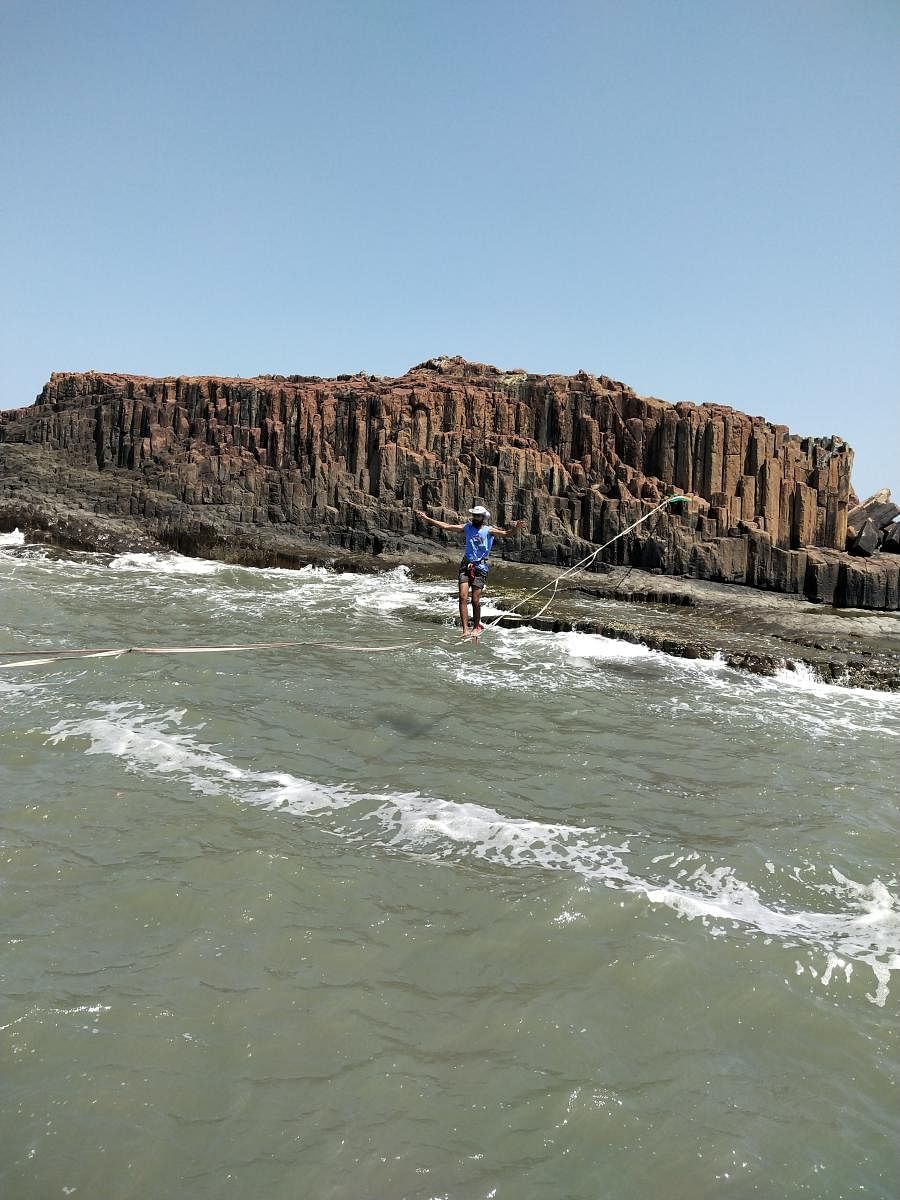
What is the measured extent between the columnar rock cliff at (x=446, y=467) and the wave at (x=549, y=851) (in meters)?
20.0

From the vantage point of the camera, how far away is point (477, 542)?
412 inches

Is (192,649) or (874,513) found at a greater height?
(874,513)

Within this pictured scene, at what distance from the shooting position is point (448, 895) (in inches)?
215

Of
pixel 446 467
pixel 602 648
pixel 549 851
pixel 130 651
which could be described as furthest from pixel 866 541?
pixel 130 651

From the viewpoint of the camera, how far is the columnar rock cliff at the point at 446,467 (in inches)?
1054

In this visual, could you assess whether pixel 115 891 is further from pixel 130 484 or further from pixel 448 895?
pixel 130 484

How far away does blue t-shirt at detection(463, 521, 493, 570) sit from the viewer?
34.2 ft

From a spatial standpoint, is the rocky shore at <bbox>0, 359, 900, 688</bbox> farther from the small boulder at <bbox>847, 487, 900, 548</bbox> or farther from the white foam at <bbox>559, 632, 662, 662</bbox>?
the white foam at <bbox>559, 632, 662, 662</bbox>

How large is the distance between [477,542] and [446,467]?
2014cm

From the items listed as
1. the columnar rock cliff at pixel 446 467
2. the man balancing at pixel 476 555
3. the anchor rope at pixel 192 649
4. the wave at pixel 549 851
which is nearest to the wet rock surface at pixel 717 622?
the anchor rope at pixel 192 649

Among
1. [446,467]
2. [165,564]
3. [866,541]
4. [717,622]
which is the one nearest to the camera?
[717,622]

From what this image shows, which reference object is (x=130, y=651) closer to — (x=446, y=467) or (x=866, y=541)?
(x=446, y=467)

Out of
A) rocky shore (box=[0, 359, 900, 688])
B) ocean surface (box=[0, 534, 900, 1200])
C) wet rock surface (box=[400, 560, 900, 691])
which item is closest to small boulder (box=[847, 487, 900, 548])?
rocky shore (box=[0, 359, 900, 688])

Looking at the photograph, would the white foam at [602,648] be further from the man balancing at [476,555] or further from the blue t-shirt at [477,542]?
the blue t-shirt at [477,542]
